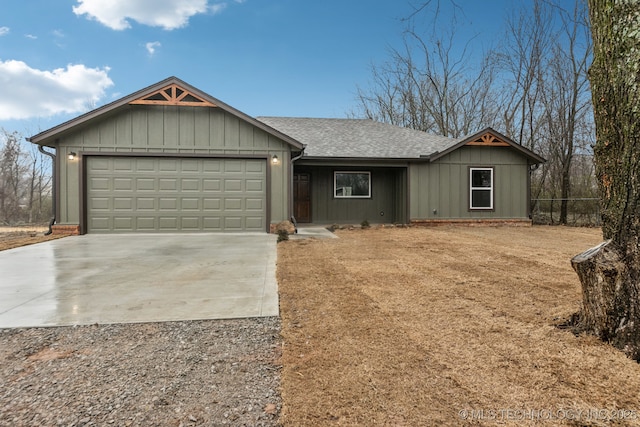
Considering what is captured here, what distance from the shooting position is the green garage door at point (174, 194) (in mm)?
8672

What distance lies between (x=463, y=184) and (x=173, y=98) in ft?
31.0

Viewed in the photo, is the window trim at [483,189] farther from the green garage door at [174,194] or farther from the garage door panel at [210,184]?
the garage door panel at [210,184]

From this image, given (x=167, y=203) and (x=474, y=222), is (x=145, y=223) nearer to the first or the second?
(x=167, y=203)

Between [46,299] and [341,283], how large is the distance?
3.00 m

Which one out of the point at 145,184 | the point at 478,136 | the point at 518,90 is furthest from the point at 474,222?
the point at 145,184

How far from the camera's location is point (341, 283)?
3758mm

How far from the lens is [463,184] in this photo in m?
11.2

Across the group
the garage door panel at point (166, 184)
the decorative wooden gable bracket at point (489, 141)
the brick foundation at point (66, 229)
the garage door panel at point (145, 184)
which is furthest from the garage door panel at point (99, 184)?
the decorative wooden gable bracket at point (489, 141)

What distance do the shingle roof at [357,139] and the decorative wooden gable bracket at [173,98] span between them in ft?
11.8

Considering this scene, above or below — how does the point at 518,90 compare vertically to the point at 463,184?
above

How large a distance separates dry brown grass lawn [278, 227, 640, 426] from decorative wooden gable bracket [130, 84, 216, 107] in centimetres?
660

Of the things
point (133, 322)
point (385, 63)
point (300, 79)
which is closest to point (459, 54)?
point (385, 63)

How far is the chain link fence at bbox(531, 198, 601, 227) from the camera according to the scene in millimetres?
11164

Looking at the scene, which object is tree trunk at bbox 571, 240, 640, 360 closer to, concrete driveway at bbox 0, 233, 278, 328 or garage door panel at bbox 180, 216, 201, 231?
concrete driveway at bbox 0, 233, 278, 328
